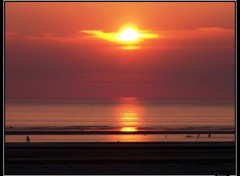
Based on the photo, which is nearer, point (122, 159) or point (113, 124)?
point (122, 159)

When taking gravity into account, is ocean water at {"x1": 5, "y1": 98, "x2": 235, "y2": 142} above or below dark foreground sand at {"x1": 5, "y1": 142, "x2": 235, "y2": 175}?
above

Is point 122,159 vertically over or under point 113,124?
under

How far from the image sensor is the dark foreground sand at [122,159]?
77.7 ft

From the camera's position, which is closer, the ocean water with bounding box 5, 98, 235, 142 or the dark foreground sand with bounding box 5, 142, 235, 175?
the dark foreground sand with bounding box 5, 142, 235, 175

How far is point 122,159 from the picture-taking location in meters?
27.5

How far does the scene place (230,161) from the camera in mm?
27422

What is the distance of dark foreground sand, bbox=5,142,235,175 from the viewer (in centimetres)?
2369

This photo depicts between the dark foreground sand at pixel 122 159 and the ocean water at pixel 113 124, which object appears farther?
the ocean water at pixel 113 124

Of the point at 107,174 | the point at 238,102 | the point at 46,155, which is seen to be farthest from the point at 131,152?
the point at 238,102

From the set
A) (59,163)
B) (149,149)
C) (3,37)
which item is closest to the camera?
(3,37)

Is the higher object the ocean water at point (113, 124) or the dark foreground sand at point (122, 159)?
the ocean water at point (113, 124)

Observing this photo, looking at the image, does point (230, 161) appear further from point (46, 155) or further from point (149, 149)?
point (46, 155)

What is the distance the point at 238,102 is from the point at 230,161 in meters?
16.6

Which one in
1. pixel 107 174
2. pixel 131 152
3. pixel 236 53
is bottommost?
pixel 236 53
